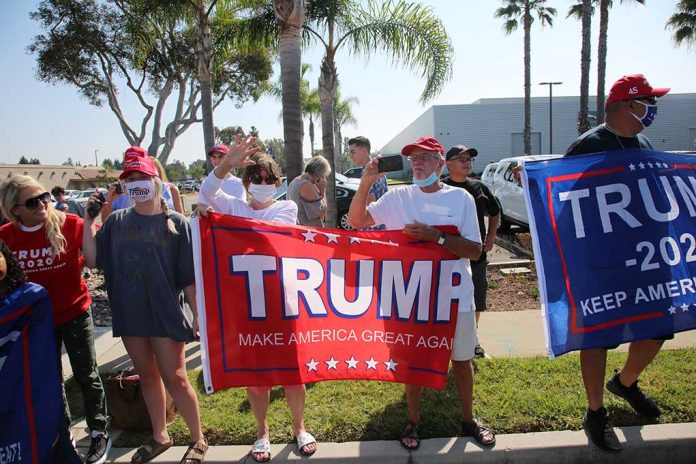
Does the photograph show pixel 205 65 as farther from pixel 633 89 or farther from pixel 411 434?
pixel 411 434

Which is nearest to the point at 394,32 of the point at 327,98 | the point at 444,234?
the point at 327,98

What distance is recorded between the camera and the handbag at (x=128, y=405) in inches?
132

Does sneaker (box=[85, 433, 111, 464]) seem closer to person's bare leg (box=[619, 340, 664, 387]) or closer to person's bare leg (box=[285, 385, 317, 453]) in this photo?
person's bare leg (box=[285, 385, 317, 453])

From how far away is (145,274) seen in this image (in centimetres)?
289

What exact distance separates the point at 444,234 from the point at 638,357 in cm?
161

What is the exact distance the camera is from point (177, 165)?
148 meters

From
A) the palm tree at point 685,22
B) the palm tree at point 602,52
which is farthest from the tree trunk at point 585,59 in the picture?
the palm tree at point 685,22

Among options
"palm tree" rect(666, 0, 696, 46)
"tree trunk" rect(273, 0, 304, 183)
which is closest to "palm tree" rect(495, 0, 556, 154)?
"palm tree" rect(666, 0, 696, 46)

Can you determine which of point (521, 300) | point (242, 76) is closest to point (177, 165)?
point (242, 76)

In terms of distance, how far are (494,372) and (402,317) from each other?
4.59 ft

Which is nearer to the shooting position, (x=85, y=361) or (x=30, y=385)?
(x=30, y=385)

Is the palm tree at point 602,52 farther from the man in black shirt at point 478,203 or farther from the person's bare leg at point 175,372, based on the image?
the person's bare leg at point 175,372

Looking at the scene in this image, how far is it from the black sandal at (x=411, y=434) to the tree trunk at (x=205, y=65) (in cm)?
987

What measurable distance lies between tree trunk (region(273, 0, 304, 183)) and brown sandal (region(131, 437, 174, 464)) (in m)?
5.27
